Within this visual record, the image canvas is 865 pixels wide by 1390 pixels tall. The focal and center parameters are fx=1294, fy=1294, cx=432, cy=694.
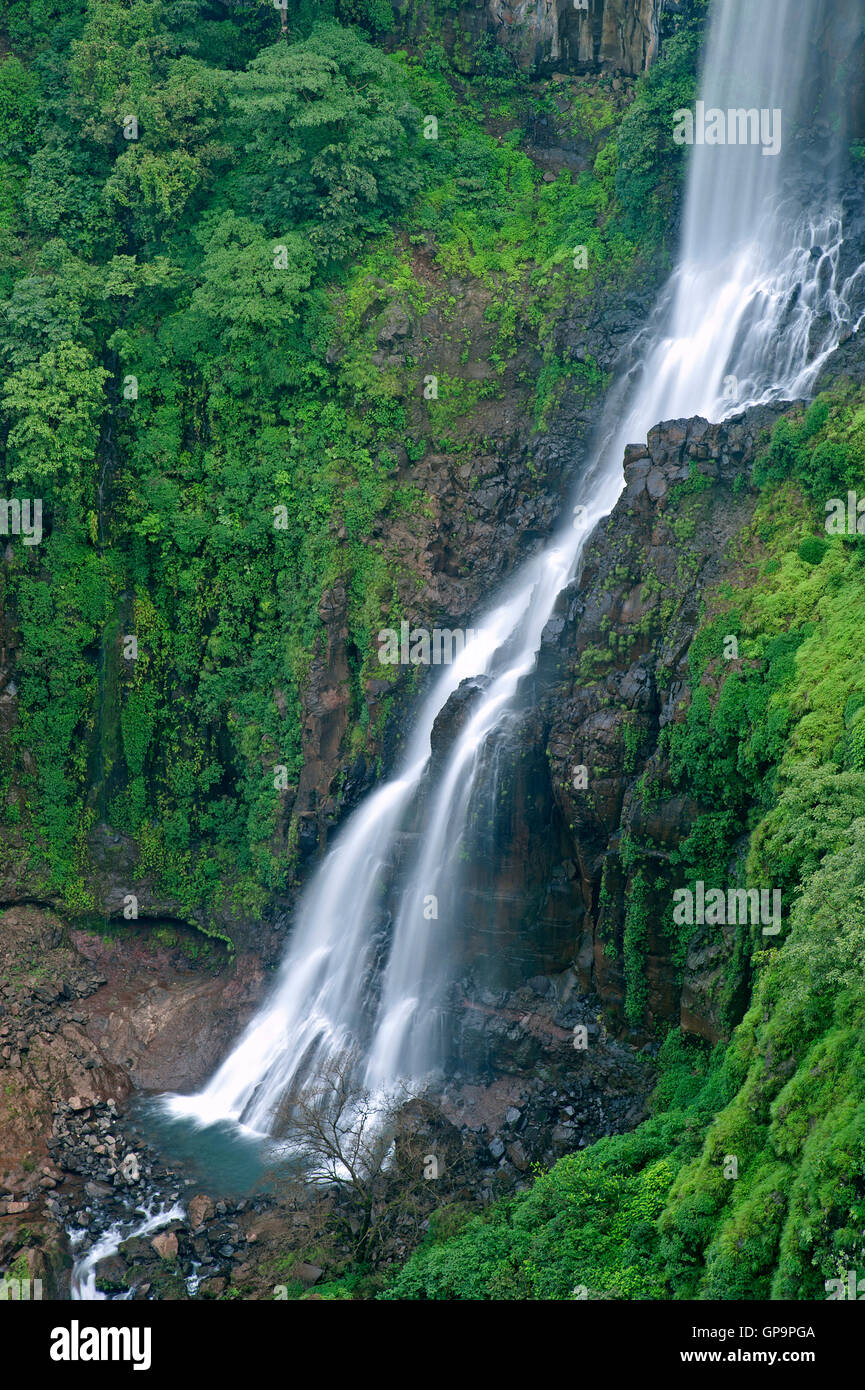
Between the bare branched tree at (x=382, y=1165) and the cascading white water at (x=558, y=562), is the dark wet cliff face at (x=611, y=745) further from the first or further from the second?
the bare branched tree at (x=382, y=1165)

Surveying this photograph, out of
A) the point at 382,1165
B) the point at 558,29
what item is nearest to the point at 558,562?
the point at 382,1165

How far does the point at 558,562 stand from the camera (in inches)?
1085

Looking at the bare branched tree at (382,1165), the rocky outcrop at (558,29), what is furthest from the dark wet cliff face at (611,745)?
the rocky outcrop at (558,29)

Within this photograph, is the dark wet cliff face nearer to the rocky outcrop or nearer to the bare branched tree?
the bare branched tree

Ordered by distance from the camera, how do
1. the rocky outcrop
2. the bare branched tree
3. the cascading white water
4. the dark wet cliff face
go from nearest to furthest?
1. the bare branched tree
2. the dark wet cliff face
3. the cascading white water
4. the rocky outcrop

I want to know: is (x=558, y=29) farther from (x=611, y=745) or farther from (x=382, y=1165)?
(x=382, y=1165)

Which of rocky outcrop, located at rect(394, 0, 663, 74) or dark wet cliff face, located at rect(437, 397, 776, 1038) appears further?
rocky outcrop, located at rect(394, 0, 663, 74)

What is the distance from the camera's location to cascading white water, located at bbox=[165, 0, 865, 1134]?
24938 mm

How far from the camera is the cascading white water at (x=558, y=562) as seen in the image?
2494 centimetres

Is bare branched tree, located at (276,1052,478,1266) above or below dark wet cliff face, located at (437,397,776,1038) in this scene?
below

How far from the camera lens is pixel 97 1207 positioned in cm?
2330

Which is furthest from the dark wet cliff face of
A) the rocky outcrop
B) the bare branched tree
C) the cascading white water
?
the rocky outcrop

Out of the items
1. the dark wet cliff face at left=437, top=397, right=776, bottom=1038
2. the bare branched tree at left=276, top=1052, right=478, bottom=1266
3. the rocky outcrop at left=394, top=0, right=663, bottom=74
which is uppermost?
the rocky outcrop at left=394, top=0, right=663, bottom=74

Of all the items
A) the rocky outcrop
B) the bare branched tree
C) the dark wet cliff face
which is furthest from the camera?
the rocky outcrop
